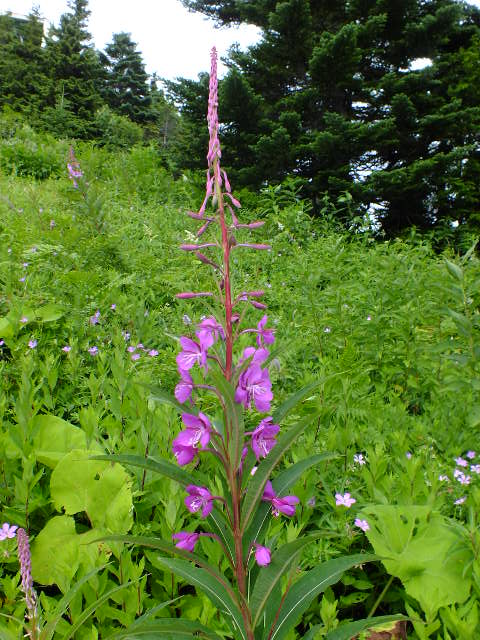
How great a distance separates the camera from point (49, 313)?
342 cm

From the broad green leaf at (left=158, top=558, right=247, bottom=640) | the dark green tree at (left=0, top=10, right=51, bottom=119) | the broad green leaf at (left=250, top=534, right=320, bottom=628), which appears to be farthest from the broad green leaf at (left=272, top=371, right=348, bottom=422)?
the dark green tree at (left=0, top=10, right=51, bottom=119)

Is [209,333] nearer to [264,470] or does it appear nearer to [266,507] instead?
[264,470]

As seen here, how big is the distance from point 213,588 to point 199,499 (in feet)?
0.74

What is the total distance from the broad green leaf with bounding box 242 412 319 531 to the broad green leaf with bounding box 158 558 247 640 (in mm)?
196

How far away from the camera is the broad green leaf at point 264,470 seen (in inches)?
38.1

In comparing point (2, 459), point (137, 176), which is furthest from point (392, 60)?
point (2, 459)

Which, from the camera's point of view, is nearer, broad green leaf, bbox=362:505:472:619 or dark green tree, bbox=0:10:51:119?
broad green leaf, bbox=362:505:472:619

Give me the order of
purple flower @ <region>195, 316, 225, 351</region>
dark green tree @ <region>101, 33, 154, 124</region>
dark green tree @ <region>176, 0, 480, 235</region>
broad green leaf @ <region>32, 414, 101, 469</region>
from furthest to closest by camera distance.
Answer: dark green tree @ <region>101, 33, 154, 124</region>
dark green tree @ <region>176, 0, 480, 235</region>
broad green leaf @ <region>32, 414, 101, 469</region>
purple flower @ <region>195, 316, 225, 351</region>

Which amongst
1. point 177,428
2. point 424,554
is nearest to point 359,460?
point 424,554

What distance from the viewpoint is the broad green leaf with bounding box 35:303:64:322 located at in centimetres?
336

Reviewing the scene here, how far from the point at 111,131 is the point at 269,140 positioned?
12069mm

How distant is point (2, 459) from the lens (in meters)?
1.90

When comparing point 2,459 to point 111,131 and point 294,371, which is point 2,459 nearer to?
point 294,371

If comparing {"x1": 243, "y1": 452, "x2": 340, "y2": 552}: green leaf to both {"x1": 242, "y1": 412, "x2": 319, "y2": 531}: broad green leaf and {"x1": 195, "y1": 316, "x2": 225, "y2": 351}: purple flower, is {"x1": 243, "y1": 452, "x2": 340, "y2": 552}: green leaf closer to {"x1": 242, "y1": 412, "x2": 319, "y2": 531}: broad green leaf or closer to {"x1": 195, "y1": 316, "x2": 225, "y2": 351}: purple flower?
{"x1": 242, "y1": 412, "x2": 319, "y2": 531}: broad green leaf
